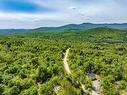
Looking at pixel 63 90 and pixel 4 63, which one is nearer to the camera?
pixel 63 90

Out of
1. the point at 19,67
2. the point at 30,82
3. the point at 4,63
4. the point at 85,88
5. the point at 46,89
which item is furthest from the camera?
the point at 4,63

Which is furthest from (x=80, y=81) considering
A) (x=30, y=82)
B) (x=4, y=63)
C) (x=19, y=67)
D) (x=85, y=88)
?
(x=4, y=63)

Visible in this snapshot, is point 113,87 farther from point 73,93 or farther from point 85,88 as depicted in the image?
point 73,93

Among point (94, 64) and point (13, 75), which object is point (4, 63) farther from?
point (94, 64)

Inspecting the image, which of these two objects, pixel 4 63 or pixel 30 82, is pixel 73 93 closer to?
pixel 30 82

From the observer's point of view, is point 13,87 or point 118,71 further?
point 118,71

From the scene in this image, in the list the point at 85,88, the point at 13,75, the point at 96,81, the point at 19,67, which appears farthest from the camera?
the point at 19,67

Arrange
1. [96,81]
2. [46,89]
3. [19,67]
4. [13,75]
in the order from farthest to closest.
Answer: [19,67]
[13,75]
[96,81]
[46,89]

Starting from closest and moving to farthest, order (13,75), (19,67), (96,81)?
(96,81) < (13,75) < (19,67)

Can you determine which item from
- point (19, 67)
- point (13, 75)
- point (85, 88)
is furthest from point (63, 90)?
point (19, 67)
